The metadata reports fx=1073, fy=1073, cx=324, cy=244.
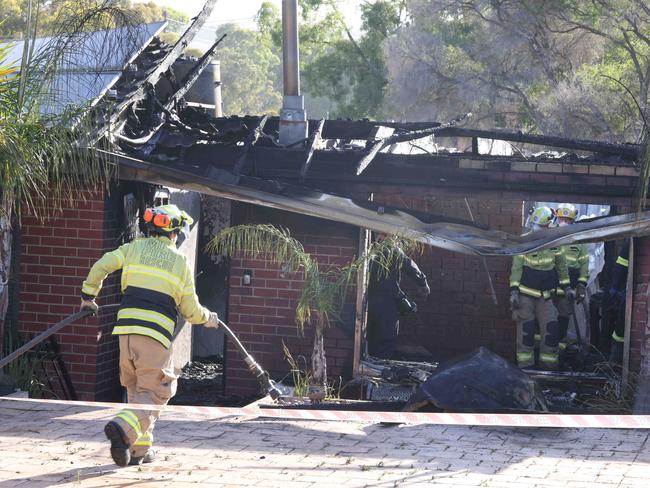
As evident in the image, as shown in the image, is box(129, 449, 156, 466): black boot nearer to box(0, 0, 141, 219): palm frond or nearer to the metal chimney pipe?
box(0, 0, 141, 219): palm frond

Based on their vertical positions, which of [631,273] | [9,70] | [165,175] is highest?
[9,70]

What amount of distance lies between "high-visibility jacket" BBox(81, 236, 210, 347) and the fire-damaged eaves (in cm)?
231

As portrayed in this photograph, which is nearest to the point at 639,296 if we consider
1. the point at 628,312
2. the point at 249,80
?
the point at 628,312

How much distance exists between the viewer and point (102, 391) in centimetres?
1023

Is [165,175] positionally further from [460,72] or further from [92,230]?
[460,72]

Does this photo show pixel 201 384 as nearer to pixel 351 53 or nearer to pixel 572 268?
pixel 572 268

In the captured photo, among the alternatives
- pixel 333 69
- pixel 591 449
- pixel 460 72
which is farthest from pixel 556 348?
pixel 333 69

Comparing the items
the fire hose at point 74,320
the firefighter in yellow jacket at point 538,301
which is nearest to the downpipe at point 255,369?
the fire hose at point 74,320

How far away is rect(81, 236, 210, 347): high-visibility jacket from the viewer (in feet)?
23.3

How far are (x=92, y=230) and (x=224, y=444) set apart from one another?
3.05 m

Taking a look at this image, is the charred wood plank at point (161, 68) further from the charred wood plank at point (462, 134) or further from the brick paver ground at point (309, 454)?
the brick paver ground at point (309, 454)

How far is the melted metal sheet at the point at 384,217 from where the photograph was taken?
30.2 feet

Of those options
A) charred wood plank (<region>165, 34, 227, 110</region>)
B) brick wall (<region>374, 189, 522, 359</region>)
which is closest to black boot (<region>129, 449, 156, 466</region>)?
charred wood plank (<region>165, 34, 227, 110</region>)

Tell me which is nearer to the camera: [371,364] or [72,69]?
[72,69]
